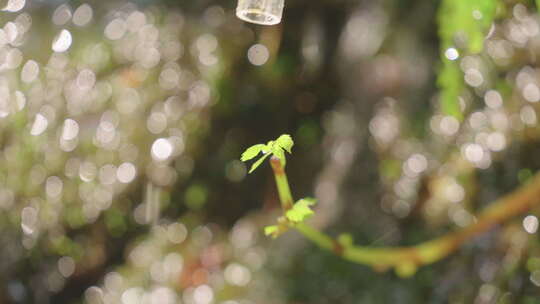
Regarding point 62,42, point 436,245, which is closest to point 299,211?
point 436,245

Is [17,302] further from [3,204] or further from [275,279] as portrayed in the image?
[275,279]

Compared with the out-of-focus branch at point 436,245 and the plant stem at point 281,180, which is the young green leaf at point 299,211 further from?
the out-of-focus branch at point 436,245

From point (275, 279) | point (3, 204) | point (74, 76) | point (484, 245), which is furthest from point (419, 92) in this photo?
point (3, 204)

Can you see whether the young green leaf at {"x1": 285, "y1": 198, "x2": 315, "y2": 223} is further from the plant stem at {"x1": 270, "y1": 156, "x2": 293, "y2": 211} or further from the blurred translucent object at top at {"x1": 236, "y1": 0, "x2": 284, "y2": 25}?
the blurred translucent object at top at {"x1": 236, "y1": 0, "x2": 284, "y2": 25}

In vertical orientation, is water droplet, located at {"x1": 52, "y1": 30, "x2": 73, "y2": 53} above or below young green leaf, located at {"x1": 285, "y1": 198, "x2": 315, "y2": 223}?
above

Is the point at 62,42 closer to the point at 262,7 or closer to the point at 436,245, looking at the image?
the point at 436,245

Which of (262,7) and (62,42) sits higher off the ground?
(62,42)

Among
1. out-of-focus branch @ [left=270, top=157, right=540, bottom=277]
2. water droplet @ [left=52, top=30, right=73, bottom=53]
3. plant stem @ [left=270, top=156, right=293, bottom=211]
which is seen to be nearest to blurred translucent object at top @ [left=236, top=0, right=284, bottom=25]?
plant stem @ [left=270, top=156, right=293, bottom=211]

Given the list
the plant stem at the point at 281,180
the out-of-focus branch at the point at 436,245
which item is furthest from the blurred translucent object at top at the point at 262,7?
the out-of-focus branch at the point at 436,245
